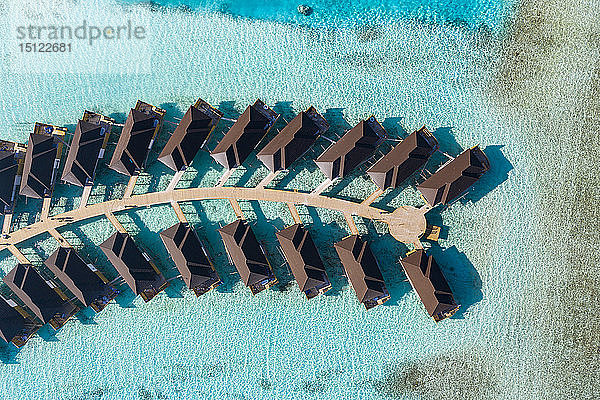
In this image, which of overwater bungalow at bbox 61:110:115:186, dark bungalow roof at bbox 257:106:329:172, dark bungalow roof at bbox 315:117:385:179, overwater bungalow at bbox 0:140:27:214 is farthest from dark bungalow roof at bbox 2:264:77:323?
dark bungalow roof at bbox 315:117:385:179

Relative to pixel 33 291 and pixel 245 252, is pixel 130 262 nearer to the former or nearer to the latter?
pixel 33 291

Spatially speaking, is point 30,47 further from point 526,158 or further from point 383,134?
point 526,158

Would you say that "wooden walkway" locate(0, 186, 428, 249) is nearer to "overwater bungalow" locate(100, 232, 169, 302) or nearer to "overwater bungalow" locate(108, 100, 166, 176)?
"overwater bungalow" locate(100, 232, 169, 302)

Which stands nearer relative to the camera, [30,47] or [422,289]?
[422,289]

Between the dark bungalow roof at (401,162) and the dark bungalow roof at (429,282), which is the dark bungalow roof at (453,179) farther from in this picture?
the dark bungalow roof at (429,282)

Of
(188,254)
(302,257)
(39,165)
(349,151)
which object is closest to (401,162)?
(349,151)

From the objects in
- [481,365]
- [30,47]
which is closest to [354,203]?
[481,365]
